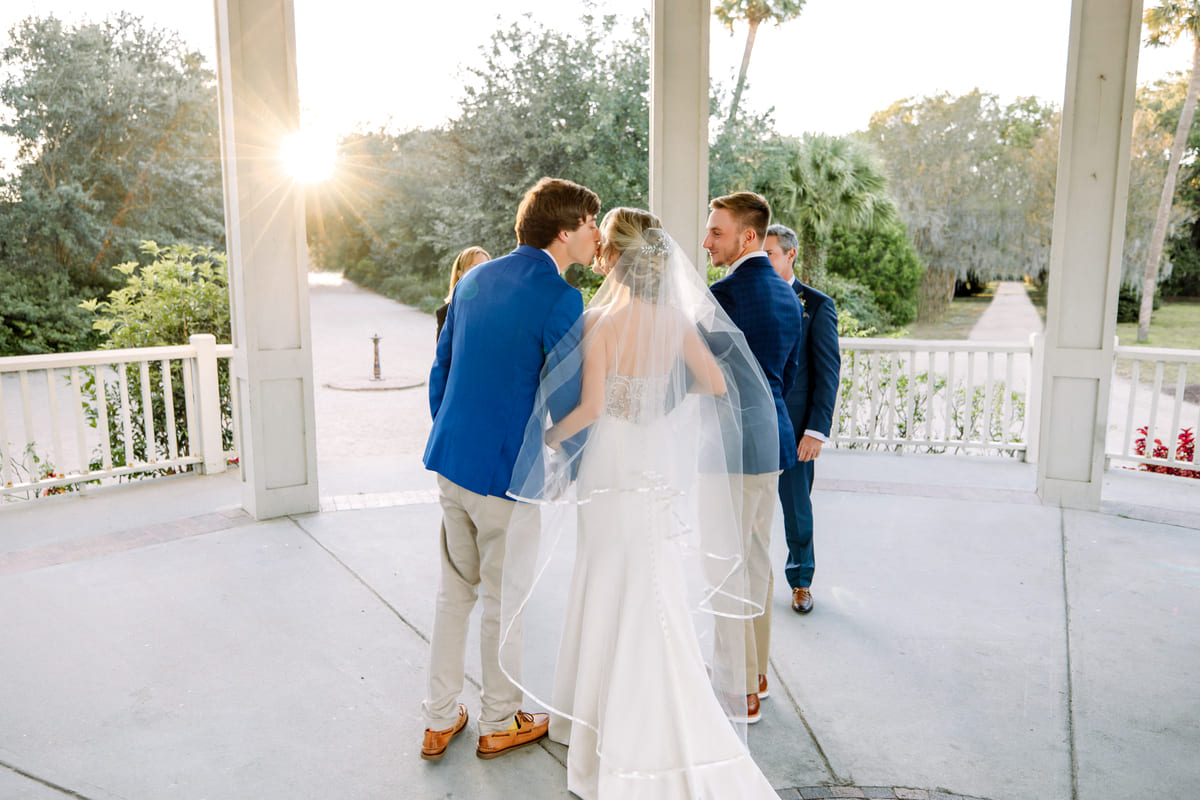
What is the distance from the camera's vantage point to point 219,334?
6.77 meters

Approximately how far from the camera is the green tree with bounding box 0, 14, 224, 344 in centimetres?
1481

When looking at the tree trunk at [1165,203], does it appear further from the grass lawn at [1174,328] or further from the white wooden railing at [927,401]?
the white wooden railing at [927,401]

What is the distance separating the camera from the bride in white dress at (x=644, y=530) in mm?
2070

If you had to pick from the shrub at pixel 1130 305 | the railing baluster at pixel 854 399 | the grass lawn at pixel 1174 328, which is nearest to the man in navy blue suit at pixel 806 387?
the railing baluster at pixel 854 399

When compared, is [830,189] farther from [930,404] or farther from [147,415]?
[147,415]

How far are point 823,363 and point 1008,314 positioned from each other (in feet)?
38.1

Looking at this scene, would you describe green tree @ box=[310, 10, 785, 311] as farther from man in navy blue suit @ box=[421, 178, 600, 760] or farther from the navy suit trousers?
man in navy blue suit @ box=[421, 178, 600, 760]

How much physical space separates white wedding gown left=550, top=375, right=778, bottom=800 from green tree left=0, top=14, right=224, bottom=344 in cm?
1603

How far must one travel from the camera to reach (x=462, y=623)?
8.09 ft

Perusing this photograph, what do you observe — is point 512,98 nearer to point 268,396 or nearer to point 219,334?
point 219,334

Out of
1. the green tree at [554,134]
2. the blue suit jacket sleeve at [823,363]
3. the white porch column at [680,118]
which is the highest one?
the green tree at [554,134]

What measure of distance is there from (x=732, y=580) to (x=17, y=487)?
15.6 ft

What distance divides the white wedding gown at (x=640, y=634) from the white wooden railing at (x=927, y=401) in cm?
464

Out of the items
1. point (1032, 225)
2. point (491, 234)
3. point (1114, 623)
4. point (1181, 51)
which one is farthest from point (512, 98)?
point (1114, 623)
